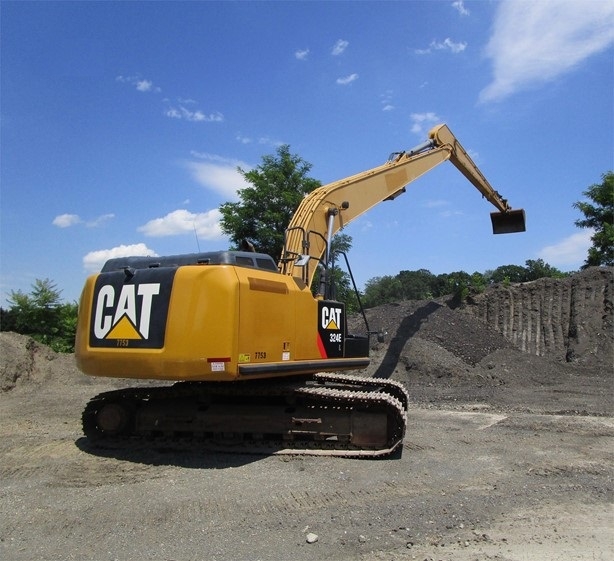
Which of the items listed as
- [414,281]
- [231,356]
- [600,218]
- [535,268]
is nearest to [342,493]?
[231,356]

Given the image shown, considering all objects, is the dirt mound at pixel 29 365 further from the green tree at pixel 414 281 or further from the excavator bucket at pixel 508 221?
the green tree at pixel 414 281

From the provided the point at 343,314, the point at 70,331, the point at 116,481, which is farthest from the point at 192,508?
the point at 70,331

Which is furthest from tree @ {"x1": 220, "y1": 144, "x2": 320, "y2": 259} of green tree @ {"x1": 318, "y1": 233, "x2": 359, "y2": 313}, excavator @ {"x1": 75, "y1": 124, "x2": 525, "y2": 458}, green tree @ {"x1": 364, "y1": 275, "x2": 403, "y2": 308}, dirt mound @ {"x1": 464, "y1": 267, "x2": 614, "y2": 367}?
green tree @ {"x1": 364, "y1": 275, "x2": 403, "y2": 308}

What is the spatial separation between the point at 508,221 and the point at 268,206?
29.5 feet

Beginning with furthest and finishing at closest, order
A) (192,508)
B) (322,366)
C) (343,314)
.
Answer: (343,314)
(322,366)
(192,508)

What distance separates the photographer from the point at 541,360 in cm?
Answer: 1423

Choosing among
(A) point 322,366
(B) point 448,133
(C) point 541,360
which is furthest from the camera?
(C) point 541,360

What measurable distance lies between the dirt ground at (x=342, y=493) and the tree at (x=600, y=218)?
16719 mm

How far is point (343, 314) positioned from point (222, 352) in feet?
7.61

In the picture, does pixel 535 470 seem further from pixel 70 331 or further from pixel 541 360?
pixel 70 331

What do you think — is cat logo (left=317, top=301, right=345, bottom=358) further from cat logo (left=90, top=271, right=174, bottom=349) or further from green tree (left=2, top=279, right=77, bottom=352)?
green tree (left=2, top=279, right=77, bottom=352)

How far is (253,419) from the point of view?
689 centimetres

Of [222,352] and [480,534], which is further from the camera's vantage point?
[222,352]

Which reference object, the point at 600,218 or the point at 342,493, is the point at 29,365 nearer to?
the point at 342,493
